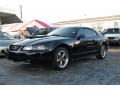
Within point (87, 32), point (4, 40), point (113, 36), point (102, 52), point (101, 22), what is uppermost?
point (101, 22)

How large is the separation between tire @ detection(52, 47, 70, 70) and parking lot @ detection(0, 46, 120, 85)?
0.55 ft

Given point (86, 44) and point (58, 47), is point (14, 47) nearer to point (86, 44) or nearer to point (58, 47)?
point (58, 47)

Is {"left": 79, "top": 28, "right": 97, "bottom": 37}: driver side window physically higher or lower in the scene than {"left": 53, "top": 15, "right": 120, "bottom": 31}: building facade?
lower

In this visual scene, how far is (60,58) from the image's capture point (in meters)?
8.40

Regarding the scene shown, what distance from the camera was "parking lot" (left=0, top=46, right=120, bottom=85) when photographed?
6.88 meters

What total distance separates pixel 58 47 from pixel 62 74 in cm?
93

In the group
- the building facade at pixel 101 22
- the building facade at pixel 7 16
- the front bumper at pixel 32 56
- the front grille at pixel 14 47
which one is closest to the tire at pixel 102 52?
the front bumper at pixel 32 56

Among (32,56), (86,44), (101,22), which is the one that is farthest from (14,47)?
(101,22)

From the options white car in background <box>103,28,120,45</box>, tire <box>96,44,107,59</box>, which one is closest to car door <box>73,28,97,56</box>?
tire <box>96,44,107,59</box>

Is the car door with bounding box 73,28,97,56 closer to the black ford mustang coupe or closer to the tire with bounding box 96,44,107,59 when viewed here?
the black ford mustang coupe

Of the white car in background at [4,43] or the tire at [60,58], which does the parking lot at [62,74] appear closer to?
the tire at [60,58]

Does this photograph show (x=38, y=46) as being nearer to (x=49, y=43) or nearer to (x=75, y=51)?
(x=49, y=43)

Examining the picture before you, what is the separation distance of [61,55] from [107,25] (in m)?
33.5

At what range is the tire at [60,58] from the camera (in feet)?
26.8
